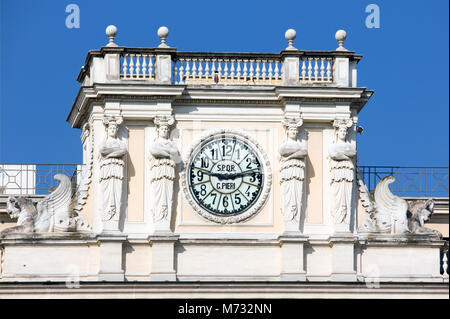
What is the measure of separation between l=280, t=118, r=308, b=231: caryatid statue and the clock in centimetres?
42

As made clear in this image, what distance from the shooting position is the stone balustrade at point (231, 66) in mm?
54000

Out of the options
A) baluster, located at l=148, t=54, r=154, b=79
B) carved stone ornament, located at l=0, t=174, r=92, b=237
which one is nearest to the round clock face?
baluster, located at l=148, t=54, r=154, b=79

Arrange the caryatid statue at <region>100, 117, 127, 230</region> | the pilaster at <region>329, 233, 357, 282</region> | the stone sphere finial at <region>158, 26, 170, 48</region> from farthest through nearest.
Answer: the stone sphere finial at <region>158, 26, 170, 48</region> → the pilaster at <region>329, 233, 357, 282</region> → the caryatid statue at <region>100, 117, 127, 230</region>

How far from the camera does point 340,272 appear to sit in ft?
177

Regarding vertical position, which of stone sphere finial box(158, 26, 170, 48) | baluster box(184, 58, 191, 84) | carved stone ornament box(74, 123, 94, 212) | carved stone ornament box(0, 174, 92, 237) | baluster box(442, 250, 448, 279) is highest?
stone sphere finial box(158, 26, 170, 48)

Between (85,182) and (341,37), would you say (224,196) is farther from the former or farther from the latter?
(341,37)

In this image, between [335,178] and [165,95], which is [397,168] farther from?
[165,95]

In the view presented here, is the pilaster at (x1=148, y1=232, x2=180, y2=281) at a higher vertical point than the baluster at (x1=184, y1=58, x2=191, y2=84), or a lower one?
lower

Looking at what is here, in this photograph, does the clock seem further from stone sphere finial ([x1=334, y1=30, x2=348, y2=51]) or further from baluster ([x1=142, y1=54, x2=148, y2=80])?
stone sphere finial ([x1=334, y1=30, x2=348, y2=51])

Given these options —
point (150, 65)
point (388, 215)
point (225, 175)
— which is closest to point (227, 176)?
point (225, 175)

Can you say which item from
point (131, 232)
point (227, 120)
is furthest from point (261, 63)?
point (131, 232)

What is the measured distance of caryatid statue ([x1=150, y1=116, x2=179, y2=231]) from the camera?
53562 mm

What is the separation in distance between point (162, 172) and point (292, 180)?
297 centimetres

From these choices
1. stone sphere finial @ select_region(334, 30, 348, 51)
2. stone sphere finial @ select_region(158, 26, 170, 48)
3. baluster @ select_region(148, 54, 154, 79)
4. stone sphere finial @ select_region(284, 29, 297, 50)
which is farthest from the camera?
stone sphere finial @ select_region(334, 30, 348, 51)
